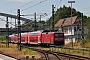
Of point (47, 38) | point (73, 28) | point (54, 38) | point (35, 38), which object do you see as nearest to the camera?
point (54, 38)

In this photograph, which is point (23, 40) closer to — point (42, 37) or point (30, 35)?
point (30, 35)

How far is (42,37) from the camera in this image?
5303 cm

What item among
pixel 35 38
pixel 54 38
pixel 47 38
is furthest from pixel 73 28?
pixel 54 38

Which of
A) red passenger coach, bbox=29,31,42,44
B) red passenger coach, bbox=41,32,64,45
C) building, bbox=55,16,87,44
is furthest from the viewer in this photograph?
building, bbox=55,16,87,44

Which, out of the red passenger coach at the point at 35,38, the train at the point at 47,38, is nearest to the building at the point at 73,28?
the red passenger coach at the point at 35,38

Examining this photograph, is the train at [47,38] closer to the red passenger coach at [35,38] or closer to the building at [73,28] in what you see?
the red passenger coach at [35,38]

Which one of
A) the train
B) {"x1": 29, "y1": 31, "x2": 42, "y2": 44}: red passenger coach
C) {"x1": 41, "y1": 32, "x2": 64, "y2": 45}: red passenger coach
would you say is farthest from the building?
{"x1": 41, "y1": 32, "x2": 64, "y2": 45}: red passenger coach

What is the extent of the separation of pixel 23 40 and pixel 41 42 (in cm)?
1780

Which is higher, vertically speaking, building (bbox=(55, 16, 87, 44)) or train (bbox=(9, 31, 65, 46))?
building (bbox=(55, 16, 87, 44))

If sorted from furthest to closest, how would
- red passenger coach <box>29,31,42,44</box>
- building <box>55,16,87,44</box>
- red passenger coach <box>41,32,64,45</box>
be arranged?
building <box>55,16,87,44</box> < red passenger coach <box>29,31,42,44</box> < red passenger coach <box>41,32,64,45</box>

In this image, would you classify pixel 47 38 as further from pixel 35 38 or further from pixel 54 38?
pixel 35 38

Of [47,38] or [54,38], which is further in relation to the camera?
[47,38]

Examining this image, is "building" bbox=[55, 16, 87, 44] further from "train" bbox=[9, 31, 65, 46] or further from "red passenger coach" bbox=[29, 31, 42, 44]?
"train" bbox=[9, 31, 65, 46]

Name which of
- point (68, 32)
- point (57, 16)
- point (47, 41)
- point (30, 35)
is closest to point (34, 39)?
point (30, 35)
